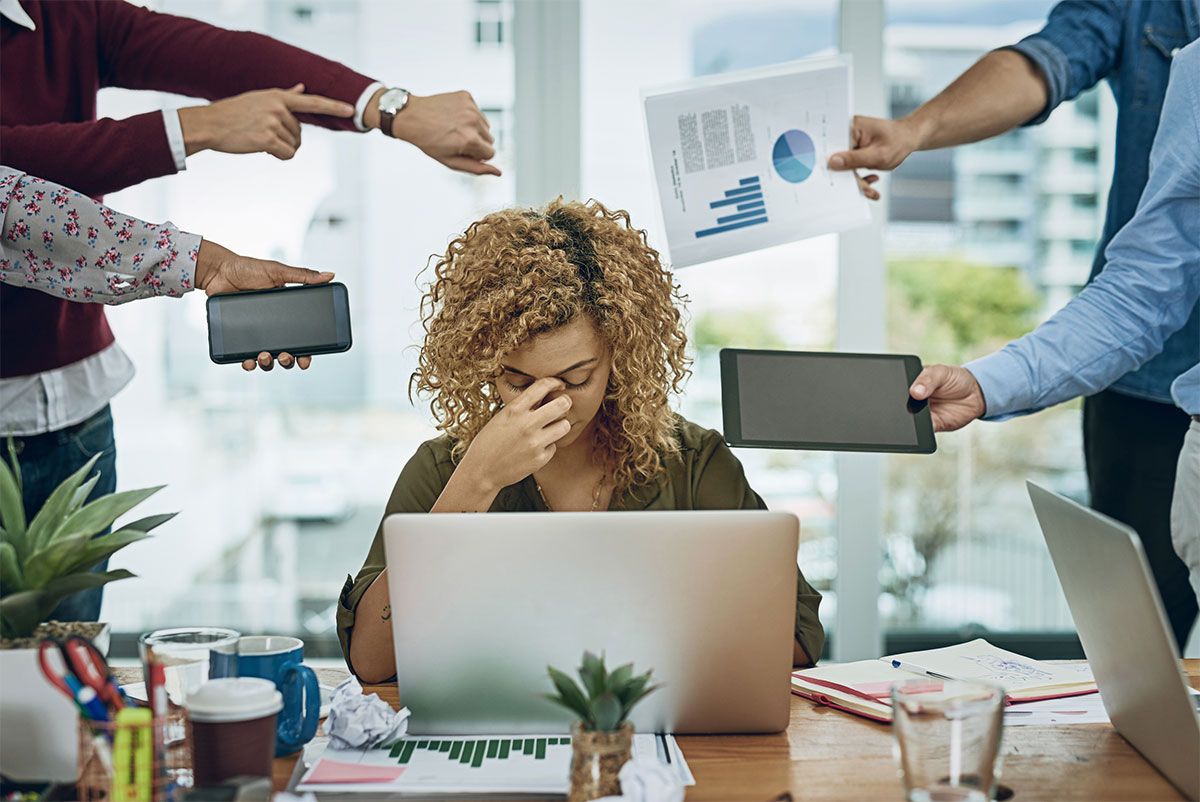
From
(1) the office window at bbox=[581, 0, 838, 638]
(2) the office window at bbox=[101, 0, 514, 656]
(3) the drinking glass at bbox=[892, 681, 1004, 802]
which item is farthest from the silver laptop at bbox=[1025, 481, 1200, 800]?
(2) the office window at bbox=[101, 0, 514, 656]

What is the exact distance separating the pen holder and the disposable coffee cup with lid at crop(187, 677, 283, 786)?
0.03 meters

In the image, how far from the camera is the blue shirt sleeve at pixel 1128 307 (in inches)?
66.2

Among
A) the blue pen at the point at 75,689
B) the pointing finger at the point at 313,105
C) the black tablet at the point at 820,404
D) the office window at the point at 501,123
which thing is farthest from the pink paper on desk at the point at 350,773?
the office window at the point at 501,123

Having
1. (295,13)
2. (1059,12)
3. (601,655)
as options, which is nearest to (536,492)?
(601,655)

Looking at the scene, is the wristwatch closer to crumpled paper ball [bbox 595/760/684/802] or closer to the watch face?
the watch face

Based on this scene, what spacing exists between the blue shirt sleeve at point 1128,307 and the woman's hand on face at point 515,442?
72 cm

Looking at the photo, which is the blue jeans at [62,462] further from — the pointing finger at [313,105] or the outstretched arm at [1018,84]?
the outstretched arm at [1018,84]

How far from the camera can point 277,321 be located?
5.29ft

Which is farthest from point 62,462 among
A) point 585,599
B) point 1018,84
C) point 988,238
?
point 988,238

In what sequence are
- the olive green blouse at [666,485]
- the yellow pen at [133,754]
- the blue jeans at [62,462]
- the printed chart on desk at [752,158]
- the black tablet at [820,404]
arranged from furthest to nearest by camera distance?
the printed chart on desk at [752,158], the blue jeans at [62,462], the olive green blouse at [666,485], the black tablet at [820,404], the yellow pen at [133,754]

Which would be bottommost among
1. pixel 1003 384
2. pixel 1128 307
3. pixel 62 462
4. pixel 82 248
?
pixel 62 462

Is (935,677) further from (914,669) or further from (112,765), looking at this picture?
(112,765)

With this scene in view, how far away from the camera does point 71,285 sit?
1.67 m

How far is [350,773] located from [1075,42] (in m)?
1.87
